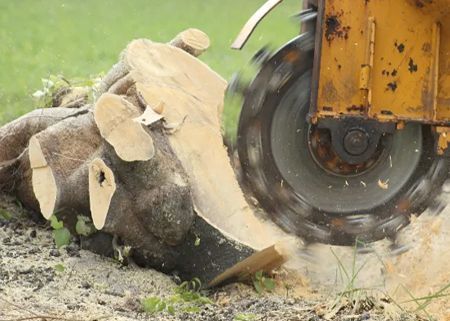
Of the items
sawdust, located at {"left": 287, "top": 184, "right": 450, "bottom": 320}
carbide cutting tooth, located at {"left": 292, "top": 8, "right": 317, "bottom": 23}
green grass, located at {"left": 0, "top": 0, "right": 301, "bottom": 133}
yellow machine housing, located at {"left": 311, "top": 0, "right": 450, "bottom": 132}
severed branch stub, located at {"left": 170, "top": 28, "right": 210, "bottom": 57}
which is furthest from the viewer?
green grass, located at {"left": 0, "top": 0, "right": 301, "bottom": 133}

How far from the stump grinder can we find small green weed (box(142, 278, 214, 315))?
553 mm

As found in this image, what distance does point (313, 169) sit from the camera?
5605mm

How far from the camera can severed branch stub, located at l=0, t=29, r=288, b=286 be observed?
17.5ft

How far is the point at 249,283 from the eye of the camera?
225 inches

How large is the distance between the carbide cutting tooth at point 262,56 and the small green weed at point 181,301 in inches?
44.8

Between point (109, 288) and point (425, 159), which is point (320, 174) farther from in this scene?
point (109, 288)

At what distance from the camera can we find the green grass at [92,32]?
12.6 meters

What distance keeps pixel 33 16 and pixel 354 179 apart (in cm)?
1354

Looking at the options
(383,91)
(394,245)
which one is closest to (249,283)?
(394,245)

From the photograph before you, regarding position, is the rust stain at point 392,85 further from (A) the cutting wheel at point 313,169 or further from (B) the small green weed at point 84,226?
(B) the small green weed at point 84,226

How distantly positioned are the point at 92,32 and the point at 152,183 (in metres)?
12.6

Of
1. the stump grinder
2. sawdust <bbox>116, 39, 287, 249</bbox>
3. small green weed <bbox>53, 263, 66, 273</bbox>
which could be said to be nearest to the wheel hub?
the stump grinder

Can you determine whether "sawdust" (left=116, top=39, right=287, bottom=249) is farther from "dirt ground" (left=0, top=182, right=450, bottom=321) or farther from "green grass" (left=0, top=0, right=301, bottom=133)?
"green grass" (left=0, top=0, right=301, bottom=133)

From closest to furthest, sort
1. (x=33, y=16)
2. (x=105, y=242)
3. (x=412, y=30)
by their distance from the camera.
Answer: (x=412, y=30)
(x=105, y=242)
(x=33, y=16)
